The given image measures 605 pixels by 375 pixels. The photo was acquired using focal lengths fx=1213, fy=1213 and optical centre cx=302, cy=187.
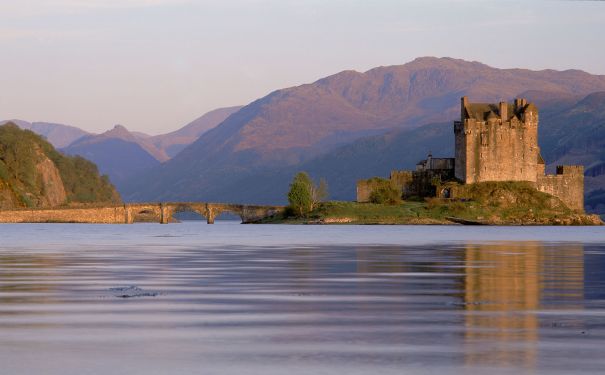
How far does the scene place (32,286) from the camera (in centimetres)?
4619

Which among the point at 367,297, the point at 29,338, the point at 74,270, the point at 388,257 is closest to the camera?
the point at 29,338

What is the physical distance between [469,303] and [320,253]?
145ft

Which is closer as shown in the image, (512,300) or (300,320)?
(300,320)

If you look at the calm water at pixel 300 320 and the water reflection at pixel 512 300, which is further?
the water reflection at pixel 512 300

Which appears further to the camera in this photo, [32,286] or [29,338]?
[32,286]

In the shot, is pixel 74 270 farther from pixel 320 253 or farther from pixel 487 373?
pixel 487 373

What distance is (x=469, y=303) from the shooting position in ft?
129

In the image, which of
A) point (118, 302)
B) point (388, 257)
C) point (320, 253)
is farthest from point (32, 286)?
point (320, 253)

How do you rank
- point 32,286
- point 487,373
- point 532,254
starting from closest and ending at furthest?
point 487,373 → point 32,286 → point 532,254

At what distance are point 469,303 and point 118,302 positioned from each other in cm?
1135

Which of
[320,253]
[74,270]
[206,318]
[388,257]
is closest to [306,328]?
[206,318]

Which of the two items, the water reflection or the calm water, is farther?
the water reflection

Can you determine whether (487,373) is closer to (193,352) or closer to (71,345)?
(193,352)

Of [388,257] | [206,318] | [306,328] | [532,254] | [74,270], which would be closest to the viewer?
[306,328]
